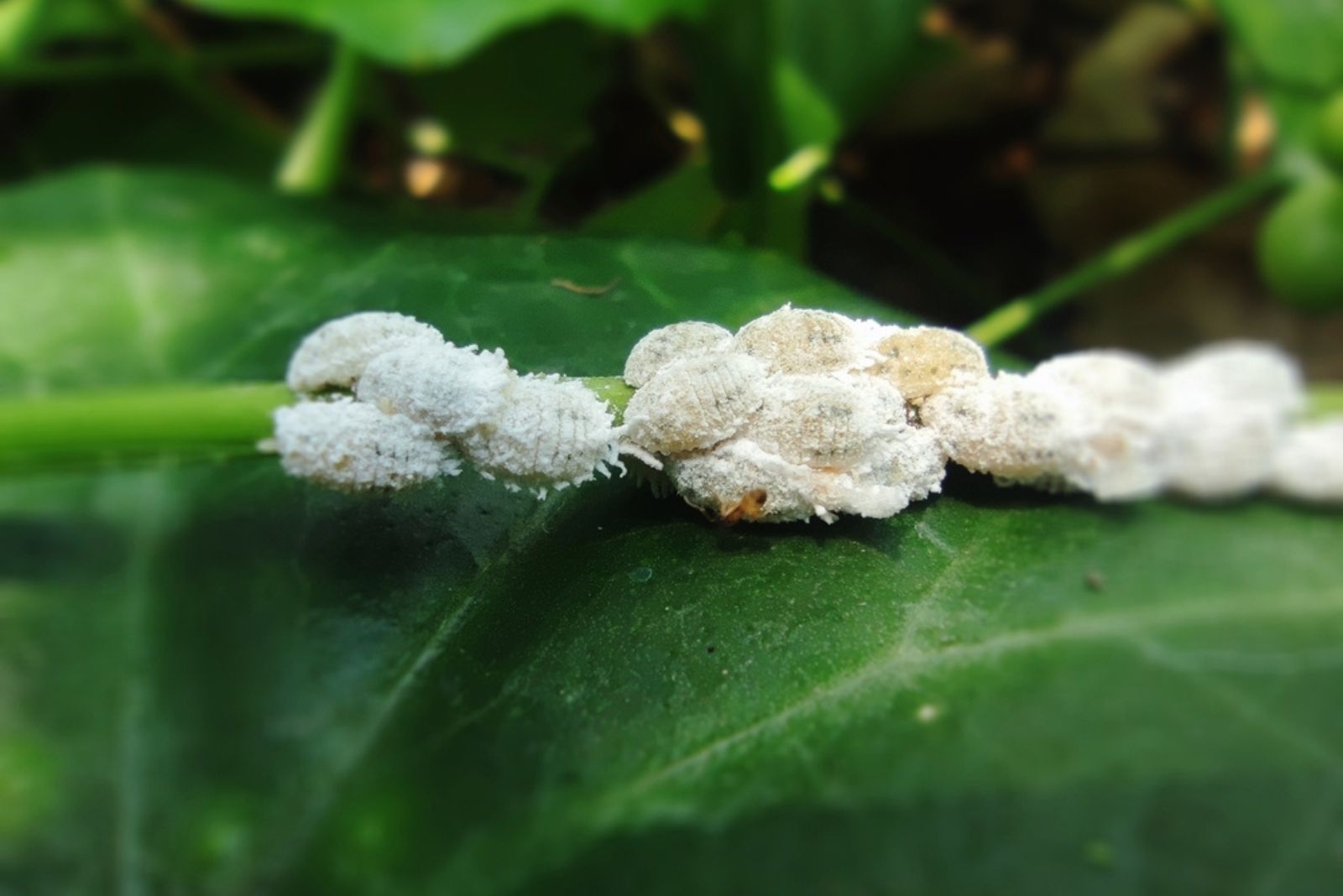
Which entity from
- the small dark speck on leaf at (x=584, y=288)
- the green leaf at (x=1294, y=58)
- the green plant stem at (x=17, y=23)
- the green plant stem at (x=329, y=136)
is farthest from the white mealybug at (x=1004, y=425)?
the green plant stem at (x=17, y=23)

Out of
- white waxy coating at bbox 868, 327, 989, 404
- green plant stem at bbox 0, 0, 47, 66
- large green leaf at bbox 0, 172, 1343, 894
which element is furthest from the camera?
Answer: green plant stem at bbox 0, 0, 47, 66

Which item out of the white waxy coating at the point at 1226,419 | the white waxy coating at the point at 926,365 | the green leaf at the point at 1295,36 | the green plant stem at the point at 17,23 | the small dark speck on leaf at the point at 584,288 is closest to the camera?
the white waxy coating at the point at 1226,419

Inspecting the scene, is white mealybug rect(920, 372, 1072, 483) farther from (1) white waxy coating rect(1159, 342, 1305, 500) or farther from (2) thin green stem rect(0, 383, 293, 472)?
(2) thin green stem rect(0, 383, 293, 472)

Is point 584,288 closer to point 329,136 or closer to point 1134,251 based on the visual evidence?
point 329,136

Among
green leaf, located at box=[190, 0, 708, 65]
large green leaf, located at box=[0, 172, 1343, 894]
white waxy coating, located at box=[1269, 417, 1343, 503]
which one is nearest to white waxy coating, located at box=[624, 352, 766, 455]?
large green leaf, located at box=[0, 172, 1343, 894]

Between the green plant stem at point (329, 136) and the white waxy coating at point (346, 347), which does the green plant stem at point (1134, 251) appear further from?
the green plant stem at point (329, 136)

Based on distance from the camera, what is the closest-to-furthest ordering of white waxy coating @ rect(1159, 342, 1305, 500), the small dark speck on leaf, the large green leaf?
the large green leaf → white waxy coating @ rect(1159, 342, 1305, 500) → the small dark speck on leaf
